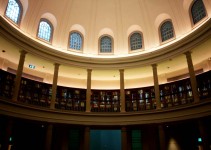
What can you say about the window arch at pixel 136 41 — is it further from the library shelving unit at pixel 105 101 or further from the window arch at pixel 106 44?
the library shelving unit at pixel 105 101

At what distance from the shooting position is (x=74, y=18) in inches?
686

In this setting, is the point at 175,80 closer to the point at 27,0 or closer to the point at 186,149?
the point at 186,149

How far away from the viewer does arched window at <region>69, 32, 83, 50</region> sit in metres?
17.6

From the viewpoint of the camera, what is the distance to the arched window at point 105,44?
18.2m

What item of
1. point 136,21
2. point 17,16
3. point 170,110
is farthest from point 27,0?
point 170,110

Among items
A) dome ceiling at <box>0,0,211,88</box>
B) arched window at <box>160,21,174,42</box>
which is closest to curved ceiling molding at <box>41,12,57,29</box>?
dome ceiling at <box>0,0,211,88</box>

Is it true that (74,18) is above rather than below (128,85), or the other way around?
above

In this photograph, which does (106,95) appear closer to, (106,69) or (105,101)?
(105,101)

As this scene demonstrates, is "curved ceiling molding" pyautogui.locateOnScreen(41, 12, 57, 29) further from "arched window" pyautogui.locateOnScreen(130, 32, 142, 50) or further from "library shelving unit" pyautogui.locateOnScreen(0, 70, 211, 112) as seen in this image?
"arched window" pyautogui.locateOnScreen(130, 32, 142, 50)

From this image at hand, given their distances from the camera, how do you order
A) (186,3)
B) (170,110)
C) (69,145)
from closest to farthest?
1. (170,110)
2. (186,3)
3. (69,145)

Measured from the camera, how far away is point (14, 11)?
46.4ft

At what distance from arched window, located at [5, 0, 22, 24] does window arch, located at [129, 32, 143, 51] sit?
918 centimetres

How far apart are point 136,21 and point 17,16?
9.39 m

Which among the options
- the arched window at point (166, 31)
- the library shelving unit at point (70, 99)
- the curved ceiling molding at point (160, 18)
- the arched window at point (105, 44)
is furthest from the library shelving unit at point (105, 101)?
the curved ceiling molding at point (160, 18)
